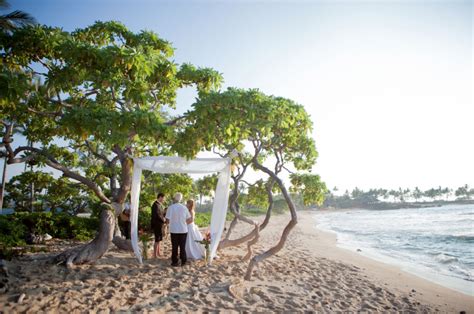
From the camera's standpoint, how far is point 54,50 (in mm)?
6078

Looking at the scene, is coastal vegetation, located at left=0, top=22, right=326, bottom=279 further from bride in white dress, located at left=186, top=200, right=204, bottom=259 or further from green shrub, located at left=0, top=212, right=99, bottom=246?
green shrub, located at left=0, top=212, right=99, bottom=246

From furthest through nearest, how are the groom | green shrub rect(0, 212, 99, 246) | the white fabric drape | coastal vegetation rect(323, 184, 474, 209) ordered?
coastal vegetation rect(323, 184, 474, 209), green shrub rect(0, 212, 99, 246), the white fabric drape, the groom

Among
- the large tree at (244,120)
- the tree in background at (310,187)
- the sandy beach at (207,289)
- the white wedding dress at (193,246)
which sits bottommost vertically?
the sandy beach at (207,289)

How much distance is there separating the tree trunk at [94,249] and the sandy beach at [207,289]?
238mm

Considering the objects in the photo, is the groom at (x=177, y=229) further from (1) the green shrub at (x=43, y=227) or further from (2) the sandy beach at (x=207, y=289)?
(1) the green shrub at (x=43, y=227)

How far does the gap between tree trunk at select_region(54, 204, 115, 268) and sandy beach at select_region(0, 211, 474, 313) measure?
238 mm

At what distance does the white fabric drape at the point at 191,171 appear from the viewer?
7312 mm

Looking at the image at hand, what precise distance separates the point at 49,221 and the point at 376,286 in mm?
11711

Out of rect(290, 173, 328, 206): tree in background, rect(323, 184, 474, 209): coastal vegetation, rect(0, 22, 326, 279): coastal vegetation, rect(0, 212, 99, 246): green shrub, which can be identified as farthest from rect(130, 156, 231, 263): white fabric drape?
rect(323, 184, 474, 209): coastal vegetation

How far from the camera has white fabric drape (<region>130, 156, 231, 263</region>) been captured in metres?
7.31

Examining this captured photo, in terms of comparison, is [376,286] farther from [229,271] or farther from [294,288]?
[229,271]

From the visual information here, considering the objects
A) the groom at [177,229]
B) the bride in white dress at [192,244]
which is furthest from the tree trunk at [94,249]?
the bride in white dress at [192,244]

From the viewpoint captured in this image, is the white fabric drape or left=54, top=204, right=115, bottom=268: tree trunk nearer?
left=54, top=204, right=115, bottom=268: tree trunk

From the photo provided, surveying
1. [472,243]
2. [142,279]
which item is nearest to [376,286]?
[142,279]
